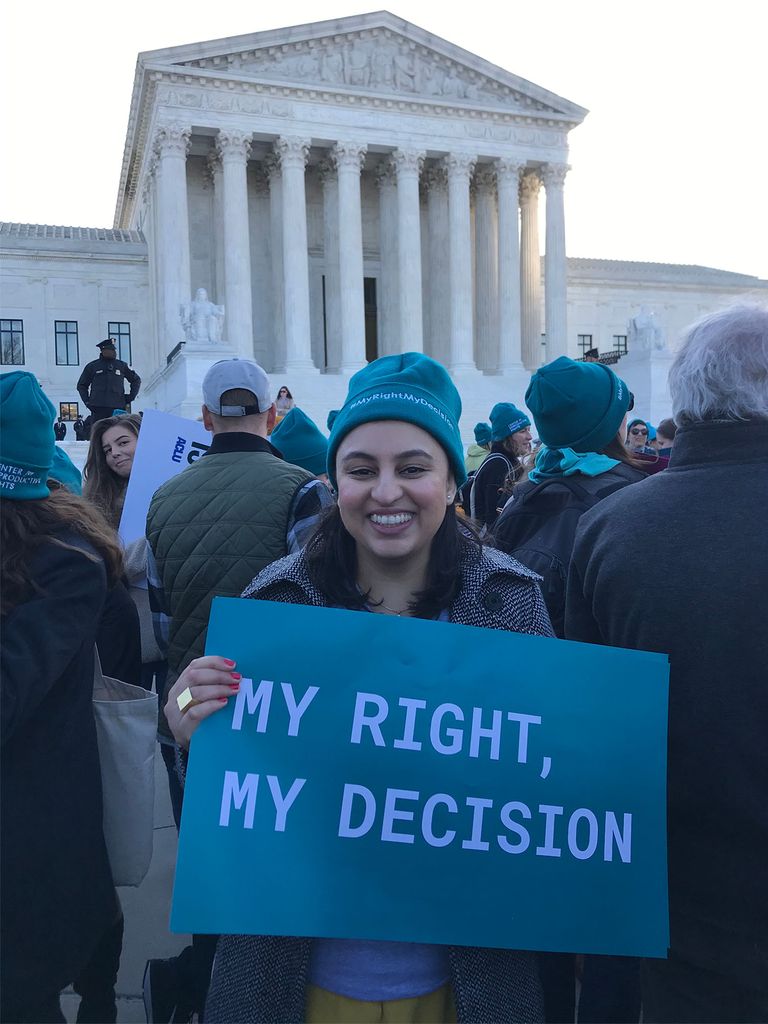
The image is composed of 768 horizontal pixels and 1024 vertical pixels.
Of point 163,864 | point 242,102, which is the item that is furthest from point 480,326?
point 163,864

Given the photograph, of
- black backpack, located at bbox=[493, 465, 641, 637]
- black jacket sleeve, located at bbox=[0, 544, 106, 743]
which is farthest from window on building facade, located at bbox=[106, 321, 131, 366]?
black jacket sleeve, located at bbox=[0, 544, 106, 743]

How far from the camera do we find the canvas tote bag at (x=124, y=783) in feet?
8.58

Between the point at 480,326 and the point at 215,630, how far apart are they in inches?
1579

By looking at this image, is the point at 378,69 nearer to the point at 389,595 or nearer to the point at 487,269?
the point at 487,269

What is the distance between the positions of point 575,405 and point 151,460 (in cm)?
232

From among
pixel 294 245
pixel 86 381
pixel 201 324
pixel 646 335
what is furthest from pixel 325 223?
pixel 86 381

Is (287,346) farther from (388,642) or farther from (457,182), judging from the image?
(388,642)

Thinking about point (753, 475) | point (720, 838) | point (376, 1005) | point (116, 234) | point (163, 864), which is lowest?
point (163, 864)

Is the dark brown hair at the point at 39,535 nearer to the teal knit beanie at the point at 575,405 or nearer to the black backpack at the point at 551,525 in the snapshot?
the black backpack at the point at 551,525

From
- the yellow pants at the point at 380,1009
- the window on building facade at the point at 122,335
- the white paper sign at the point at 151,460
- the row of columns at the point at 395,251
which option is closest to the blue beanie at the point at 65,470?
the white paper sign at the point at 151,460

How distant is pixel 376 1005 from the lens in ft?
6.77

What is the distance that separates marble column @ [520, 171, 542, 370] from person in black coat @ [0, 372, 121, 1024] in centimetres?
3946

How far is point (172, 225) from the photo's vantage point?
113ft

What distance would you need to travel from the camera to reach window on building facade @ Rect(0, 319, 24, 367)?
3997cm
